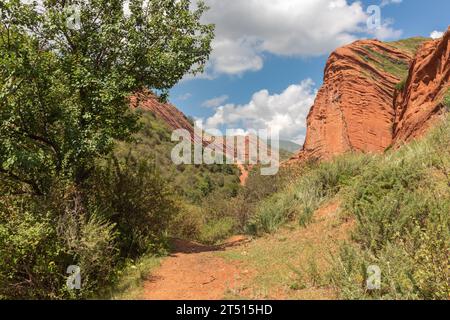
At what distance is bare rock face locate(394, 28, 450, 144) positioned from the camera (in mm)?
16906

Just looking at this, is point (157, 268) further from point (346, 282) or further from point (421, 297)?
point (421, 297)

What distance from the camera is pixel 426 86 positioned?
61.9ft

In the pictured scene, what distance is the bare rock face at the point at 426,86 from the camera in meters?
16.9

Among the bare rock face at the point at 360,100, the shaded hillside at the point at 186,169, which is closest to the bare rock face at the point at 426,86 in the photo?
the bare rock face at the point at 360,100

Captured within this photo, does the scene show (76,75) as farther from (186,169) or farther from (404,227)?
(186,169)

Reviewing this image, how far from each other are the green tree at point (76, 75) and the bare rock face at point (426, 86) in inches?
476

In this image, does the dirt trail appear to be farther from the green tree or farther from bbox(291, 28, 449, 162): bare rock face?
bbox(291, 28, 449, 162): bare rock face

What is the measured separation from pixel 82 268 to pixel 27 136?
3.25m

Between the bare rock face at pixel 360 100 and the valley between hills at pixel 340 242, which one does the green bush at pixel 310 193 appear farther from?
the bare rock face at pixel 360 100

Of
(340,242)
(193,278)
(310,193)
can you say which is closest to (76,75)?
(193,278)

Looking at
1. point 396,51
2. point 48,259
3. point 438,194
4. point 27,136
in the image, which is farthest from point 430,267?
point 396,51

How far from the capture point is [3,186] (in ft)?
25.6

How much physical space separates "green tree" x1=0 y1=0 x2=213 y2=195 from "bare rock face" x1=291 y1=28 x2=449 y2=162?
16.4 m

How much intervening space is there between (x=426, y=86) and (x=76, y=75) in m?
17.2
